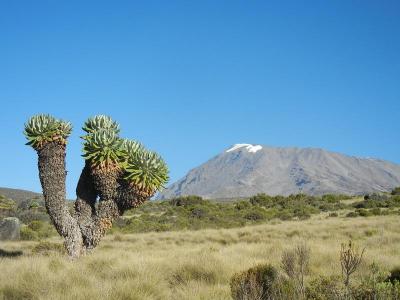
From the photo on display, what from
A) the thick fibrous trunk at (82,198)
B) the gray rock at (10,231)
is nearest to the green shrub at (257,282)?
the thick fibrous trunk at (82,198)

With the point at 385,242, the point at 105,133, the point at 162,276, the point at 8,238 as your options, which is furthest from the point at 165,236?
the point at 162,276

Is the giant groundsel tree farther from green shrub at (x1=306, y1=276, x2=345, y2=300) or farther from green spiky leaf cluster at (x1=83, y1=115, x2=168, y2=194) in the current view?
green shrub at (x1=306, y1=276, x2=345, y2=300)

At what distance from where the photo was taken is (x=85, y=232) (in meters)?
14.5

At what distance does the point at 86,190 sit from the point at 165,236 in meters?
12.8

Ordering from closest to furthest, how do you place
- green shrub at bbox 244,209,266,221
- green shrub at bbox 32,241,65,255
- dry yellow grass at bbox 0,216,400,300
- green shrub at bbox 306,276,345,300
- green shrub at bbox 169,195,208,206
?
green shrub at bbox 306,276,345,300
dry yellow grass at bbox 0,216,400,300
green shrub at bbox 32,241,65,255
green shrub at bbox 244,209,266,221
green shrub at bbox 169,195,208,206

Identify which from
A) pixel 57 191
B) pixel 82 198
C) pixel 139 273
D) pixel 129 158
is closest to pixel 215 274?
pixel 139 273

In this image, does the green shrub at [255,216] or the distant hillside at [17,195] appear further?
the distant hillside at [17,195]

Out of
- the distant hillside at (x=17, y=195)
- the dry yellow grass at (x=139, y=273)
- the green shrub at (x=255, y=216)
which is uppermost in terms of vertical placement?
the distant hillside at (x=17, y=195)

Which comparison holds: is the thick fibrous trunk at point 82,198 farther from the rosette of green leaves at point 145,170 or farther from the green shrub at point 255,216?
the green shrub at point 255,216

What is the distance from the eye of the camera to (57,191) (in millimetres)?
14164

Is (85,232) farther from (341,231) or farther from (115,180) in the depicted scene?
(341,231)

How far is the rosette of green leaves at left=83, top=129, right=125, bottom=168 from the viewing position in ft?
44.7

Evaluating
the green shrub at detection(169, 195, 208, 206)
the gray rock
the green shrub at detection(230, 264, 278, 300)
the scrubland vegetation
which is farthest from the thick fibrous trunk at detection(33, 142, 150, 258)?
the green shrub at detection(169, 195, 208, 206)

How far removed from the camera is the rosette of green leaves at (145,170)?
13.6 m
